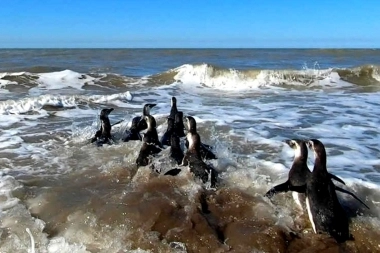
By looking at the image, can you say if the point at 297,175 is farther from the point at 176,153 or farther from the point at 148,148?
the point at 148,148

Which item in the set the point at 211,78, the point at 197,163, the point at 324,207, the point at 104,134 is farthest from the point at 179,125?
the point at 211,78

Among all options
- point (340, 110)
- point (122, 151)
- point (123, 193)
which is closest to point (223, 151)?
point (122, 151)

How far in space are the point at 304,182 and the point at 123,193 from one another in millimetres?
2176

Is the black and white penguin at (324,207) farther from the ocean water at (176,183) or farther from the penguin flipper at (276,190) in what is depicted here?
the penguin flipper at (276,190)

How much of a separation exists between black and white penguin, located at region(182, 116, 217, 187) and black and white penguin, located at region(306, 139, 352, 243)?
1.34 metres

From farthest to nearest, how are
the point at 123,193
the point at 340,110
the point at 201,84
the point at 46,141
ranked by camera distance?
the point at 201,84 < the point at 340,110 < the point at 46,141 < the point at 123,193

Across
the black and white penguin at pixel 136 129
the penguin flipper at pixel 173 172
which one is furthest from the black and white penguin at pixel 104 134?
the penguin flipper at pixel 173 172

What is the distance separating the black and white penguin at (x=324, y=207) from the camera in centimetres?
459

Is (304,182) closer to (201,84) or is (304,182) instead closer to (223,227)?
(223,227)

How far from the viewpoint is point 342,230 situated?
4.61 meters

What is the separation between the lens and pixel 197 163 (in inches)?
233

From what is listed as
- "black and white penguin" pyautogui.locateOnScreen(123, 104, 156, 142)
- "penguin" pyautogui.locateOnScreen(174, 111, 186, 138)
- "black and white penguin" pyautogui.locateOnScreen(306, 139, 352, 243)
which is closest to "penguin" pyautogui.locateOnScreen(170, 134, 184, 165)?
"penguin" pyautogui.locateOnScreen(174, 111, 186, 138)

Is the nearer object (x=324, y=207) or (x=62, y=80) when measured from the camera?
(x=324, y=207)

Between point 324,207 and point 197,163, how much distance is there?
5.91 ft
